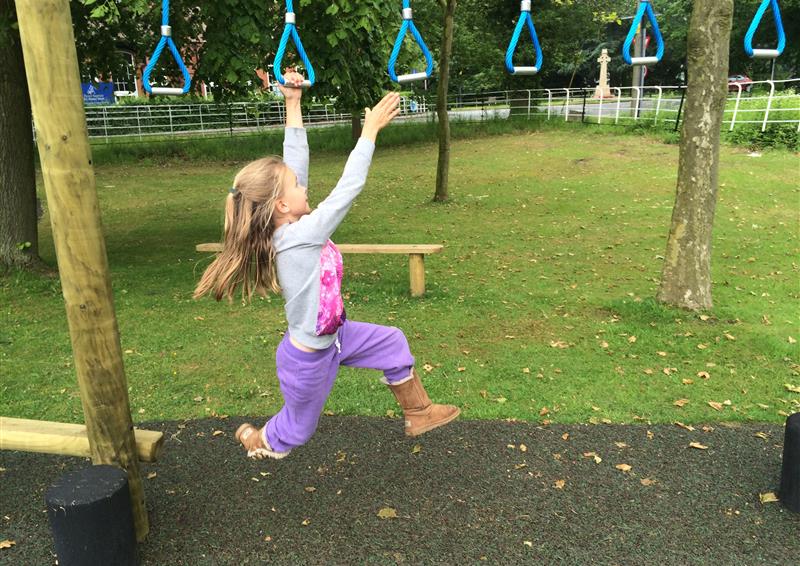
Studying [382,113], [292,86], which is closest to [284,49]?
[292,86]

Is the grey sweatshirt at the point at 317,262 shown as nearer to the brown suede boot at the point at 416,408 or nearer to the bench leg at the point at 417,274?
the brown suede boot at the point at 416,408

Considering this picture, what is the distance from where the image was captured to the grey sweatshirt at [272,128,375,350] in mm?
2703

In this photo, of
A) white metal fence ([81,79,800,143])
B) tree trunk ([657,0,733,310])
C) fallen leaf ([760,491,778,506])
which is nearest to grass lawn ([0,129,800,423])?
tree trunk ([657,0,733,310])

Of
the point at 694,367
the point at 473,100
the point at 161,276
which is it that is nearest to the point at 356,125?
the point at 473,100

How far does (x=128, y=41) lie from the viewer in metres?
Result: 9.20

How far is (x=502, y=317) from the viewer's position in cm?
667

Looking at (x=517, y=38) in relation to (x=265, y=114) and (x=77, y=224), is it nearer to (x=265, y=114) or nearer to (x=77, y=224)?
(x=77, y=224)

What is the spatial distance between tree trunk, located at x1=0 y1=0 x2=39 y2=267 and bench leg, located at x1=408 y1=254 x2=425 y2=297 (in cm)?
472

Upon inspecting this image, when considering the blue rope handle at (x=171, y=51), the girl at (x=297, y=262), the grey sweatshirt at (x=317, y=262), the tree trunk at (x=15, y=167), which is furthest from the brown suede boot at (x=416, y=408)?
the tree trunk at (x=15, y=167)

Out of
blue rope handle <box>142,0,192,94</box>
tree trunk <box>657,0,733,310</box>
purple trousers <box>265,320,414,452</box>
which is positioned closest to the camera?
purple trousers <box>265,320,414,452</box>

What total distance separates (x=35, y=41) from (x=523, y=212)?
10259 millimetres

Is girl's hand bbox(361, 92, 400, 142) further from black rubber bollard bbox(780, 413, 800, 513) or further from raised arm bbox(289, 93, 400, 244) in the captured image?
black rubber bollard bbox(780, 413, 800, 513)

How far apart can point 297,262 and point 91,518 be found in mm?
1416

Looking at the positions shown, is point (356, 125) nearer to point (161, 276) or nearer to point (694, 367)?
point (161, 276)
